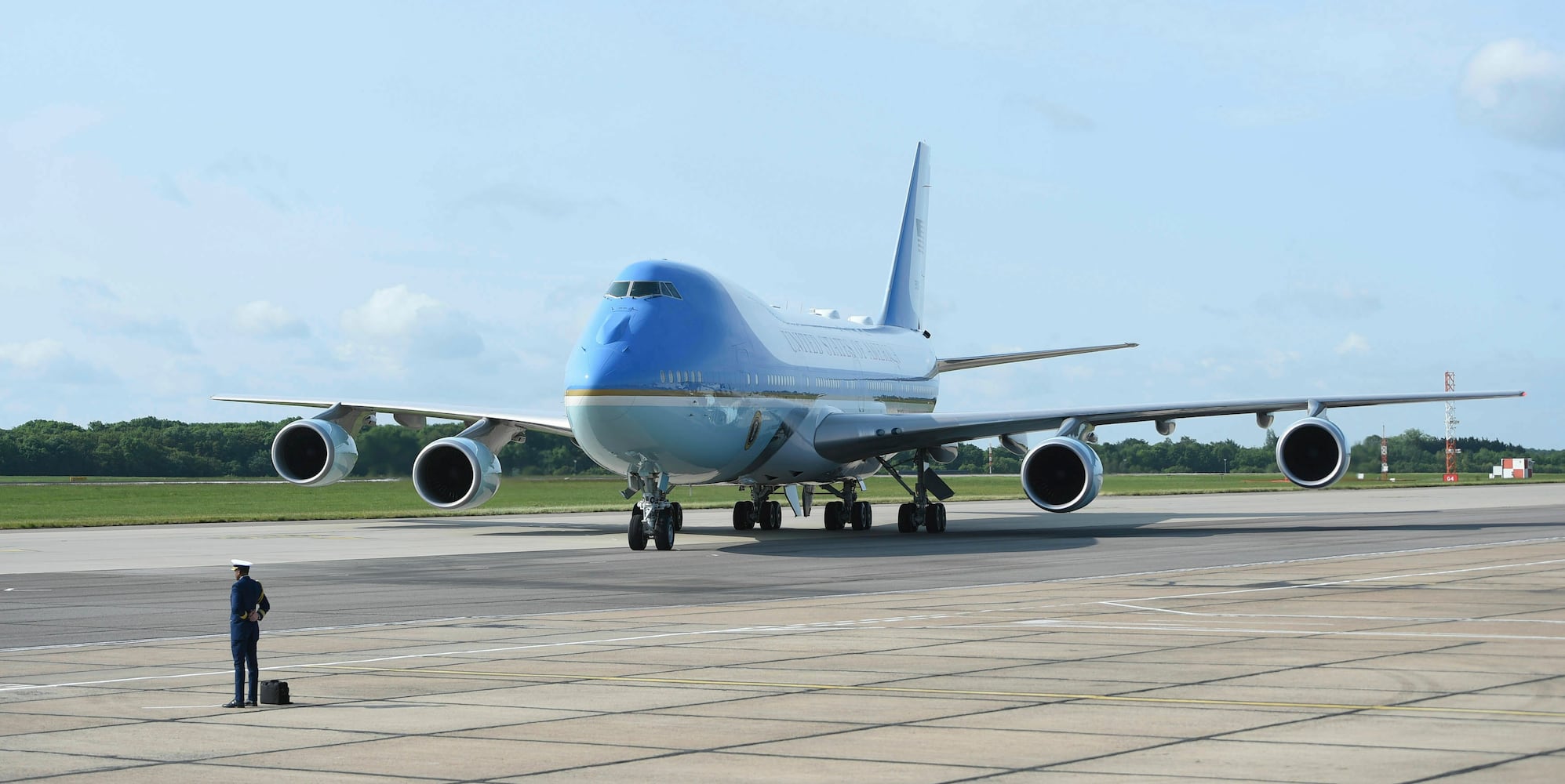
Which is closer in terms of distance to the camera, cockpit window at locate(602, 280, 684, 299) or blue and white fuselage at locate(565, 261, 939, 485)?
blue and white fuselage at locate(565, 261, 939, 485)

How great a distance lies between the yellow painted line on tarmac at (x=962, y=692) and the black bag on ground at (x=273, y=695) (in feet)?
6.27

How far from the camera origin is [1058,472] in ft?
114

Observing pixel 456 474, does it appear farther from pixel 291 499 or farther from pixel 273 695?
pixel 273 695

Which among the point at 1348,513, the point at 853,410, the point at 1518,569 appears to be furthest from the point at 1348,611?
the point at 1348,513

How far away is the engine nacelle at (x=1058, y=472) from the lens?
34062 millimetres

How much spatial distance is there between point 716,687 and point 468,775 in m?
3.62

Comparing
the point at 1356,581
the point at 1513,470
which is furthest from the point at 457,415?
the point at 1513,470

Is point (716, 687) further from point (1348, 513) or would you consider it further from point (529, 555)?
point (1348, 513)

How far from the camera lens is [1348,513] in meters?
47.3

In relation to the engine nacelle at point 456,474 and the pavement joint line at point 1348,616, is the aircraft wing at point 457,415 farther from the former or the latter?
the pavement joint line at point 1348,616

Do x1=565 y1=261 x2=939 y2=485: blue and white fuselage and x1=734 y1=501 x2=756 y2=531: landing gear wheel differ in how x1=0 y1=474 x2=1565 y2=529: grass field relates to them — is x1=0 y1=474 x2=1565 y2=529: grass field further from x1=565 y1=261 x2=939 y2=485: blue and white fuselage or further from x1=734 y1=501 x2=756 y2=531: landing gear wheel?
x1=565 y1=261 x2=939 y2=485: blue and white fuselage

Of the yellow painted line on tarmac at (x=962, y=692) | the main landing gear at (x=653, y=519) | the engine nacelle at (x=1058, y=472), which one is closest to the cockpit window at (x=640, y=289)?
the main landing gear at (x=653, y=519)

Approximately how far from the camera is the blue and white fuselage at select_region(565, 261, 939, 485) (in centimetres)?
3080

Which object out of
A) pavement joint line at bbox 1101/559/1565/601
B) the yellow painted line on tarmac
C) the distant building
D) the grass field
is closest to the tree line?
the grass field
